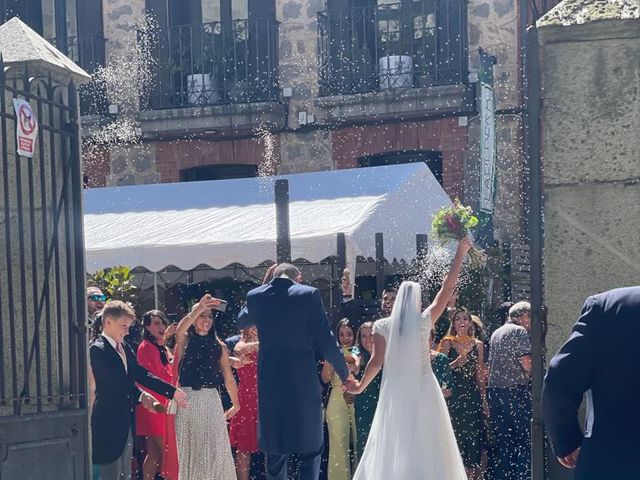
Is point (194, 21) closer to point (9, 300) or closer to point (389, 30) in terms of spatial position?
point (389, 30)

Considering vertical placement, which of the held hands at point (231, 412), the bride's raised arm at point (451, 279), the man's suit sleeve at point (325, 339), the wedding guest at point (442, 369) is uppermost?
the bride's raised arm at point (451, 279)

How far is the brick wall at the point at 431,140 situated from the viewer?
19.0 meters

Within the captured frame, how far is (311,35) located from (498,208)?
3.72 meters

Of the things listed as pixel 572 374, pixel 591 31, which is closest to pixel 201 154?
pixel 591 31

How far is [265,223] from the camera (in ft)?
47.9

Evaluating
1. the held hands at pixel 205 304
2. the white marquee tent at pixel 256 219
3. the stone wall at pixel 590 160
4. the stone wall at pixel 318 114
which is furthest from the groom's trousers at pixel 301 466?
the stone wall at pixel 318 114

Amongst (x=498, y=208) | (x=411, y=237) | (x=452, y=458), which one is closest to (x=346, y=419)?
(x=452, y=458)

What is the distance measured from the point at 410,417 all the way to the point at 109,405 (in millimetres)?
1940

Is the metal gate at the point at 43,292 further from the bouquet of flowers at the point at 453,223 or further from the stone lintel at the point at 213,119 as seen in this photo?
the stone lintel at the point at 213,119

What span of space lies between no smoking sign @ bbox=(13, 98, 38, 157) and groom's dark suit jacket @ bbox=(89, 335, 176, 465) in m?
2.07

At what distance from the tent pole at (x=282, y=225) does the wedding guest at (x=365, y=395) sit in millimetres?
1972

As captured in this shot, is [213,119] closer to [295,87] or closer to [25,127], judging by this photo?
[295,87]

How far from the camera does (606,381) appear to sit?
481cm

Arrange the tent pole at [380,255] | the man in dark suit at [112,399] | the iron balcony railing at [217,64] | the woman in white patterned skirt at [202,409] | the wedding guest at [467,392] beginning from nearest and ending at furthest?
1. the man in dark suit at [112,399]
2. the woman in white patterned skirt at [202,409]
3. the wedding guest at [467,392]
4. the tent pole at [380,255]
5. the iron balcony railing at [217,64]
